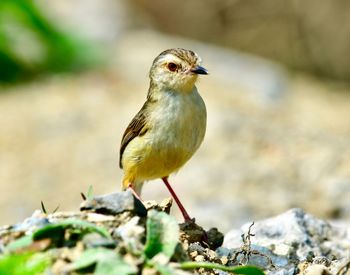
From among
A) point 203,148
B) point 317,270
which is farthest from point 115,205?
point 203,148

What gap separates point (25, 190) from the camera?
12.4 metres

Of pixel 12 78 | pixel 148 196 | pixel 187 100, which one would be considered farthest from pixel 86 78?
pixel 187 100

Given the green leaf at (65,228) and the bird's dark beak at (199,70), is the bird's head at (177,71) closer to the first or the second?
the bird's dark beak at (199,70)

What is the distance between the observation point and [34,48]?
56.6 ft

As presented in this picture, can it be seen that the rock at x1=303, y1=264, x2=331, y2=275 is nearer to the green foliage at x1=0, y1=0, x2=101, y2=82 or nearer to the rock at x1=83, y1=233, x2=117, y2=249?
the rock at x1=83, y1=233, x2=117, y2=249

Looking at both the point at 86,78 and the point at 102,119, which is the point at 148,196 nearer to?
the point at 102,119

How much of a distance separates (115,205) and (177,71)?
2.46m

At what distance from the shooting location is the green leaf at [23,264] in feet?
14.5

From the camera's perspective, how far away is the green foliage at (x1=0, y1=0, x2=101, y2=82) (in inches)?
656

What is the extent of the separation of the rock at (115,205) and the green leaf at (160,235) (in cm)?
37

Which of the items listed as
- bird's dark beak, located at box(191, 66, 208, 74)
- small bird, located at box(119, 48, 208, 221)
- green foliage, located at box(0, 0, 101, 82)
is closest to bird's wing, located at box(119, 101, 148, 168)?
small bird, located at box(119, 48, 208, 221)

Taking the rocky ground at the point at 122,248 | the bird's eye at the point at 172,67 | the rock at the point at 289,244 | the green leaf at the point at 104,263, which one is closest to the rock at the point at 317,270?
the rocky ground at the point at 122,248

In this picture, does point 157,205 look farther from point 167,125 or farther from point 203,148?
point 203,148

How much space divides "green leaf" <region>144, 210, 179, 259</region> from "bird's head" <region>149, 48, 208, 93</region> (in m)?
2.56
